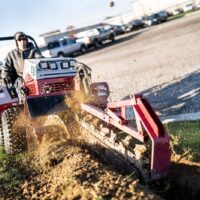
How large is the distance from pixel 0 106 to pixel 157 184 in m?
5.17

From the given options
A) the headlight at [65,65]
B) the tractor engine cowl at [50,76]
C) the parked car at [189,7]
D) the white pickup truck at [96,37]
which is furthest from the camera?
the parked car at [189,7]

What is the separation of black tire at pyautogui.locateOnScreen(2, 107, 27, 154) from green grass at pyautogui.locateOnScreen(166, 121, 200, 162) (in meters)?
2.93

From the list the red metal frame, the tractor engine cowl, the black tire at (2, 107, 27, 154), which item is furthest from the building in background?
the red metal frame

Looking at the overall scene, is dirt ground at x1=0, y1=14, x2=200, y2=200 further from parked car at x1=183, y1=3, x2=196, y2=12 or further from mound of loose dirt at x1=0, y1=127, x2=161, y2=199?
parked car at x1=183, y1=3, x2=196, y2=12

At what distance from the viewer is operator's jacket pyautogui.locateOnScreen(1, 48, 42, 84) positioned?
32.7 ft

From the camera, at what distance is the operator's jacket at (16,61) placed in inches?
392

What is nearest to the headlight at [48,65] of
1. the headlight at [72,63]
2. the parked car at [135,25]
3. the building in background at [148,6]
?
the headlight at [72,63]

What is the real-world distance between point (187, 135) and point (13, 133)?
3367 mm

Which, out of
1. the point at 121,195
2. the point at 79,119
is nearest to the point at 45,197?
the point at 121,195

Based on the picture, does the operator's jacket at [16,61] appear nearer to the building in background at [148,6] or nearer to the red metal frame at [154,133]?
the red metal frame at [154,133]

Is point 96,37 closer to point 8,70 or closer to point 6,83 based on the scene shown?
point 8,70

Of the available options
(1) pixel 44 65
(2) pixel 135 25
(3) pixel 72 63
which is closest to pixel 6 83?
(1) pixel 44 65

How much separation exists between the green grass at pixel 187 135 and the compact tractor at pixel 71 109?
2.13ft

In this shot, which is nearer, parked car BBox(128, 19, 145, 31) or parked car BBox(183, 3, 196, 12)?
parked car BBox(128, 19, 145, 31)
